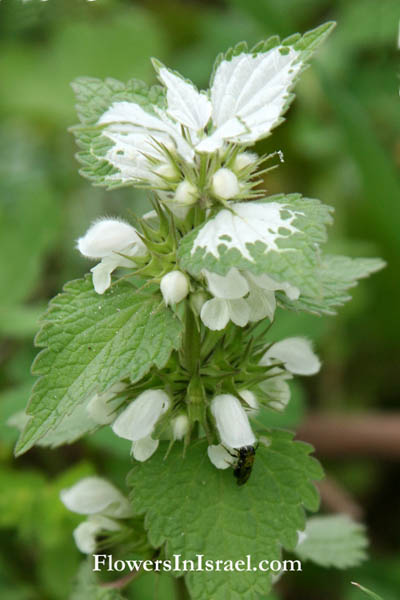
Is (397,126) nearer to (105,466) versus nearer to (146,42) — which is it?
(146,42)

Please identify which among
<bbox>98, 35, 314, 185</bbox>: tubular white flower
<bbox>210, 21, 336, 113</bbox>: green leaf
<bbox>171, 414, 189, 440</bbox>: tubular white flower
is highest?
<bbox>210, 21, 336, 113</bbox>: green leaf

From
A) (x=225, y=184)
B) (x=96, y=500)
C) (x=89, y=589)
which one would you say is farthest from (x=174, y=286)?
(x=89, y=589)

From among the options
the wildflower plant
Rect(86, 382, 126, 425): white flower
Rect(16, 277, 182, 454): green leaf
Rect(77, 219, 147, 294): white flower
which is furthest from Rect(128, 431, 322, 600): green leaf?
Rect(77, 219, 147, 294): white flower

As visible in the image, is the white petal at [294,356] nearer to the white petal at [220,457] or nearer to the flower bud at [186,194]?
the white petal at [220,457]

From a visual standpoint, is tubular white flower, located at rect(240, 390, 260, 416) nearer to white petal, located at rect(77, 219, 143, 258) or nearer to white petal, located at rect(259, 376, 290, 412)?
white petal, located at rect(259, 376, 290, 412)

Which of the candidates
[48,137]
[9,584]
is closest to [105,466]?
[9,584]

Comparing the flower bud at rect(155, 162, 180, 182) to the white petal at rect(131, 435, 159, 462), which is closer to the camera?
the flower bud at rect(155, 162, 180, 182)
